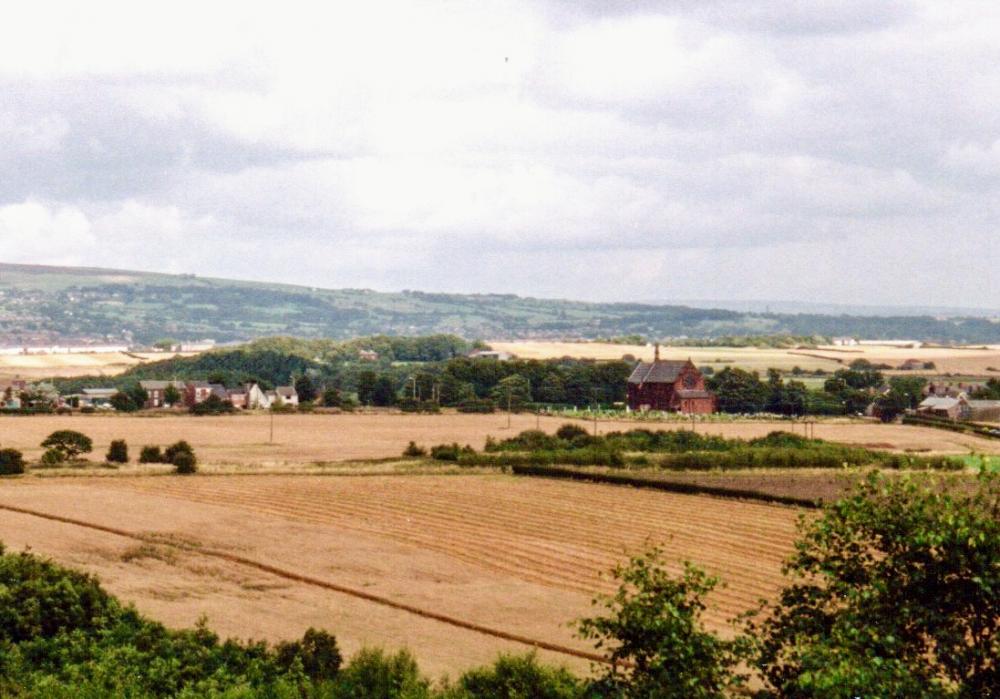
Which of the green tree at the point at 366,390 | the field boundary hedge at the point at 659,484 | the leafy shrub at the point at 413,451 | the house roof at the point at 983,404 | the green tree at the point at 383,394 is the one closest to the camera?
the field boundary hedge at the point at 659,484

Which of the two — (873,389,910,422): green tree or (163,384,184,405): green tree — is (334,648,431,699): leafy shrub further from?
(163,384,184,405): green tree

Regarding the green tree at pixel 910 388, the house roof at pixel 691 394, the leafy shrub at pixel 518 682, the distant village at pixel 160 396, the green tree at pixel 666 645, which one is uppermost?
the green tree at pixel 666 645

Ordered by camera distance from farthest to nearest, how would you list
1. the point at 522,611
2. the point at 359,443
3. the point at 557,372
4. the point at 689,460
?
the point at 557,372
the point at 359,443
the point at 689,460
the point at 522,611

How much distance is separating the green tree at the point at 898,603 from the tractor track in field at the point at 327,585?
4867 millimetres

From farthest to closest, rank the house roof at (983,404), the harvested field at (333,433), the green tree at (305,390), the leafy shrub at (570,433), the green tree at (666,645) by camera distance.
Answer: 1. the green tree at (305,390)
2. the house roof at (983,404)
3. the leafy shrub at (570,433)
4. the harvested field at (333,433)
5. the green tree at (666,645)

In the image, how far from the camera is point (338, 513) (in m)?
56.6

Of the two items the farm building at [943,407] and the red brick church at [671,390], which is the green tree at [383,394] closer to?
A: the red brick church at [671,390]

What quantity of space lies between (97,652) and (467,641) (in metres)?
9.16

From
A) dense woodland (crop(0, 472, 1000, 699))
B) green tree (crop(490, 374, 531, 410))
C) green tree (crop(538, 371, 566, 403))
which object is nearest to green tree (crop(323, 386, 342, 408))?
green tree (crop(490, 374, 531, 410))

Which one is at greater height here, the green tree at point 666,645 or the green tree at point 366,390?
the green tree at point 666,645

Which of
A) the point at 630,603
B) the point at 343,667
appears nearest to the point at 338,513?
the point at 343,667

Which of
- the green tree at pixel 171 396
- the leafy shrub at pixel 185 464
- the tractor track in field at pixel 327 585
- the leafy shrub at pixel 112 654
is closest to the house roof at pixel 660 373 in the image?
the green tree at pixel 171 396

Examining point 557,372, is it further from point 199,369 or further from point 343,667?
point 343,667

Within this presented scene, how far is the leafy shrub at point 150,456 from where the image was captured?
77.4 meters
